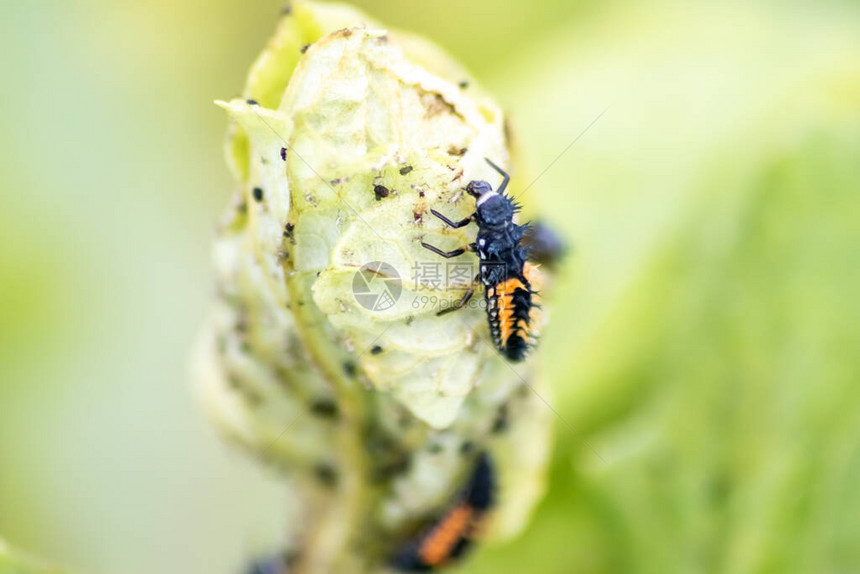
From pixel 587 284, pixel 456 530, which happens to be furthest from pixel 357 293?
pixel 587 284

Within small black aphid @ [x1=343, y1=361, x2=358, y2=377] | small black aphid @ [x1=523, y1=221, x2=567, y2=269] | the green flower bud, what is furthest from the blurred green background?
small black aphid @ [x1=343, y1=361, x2=358, y2=377]

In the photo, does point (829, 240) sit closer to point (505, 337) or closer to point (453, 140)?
point (505, 337)

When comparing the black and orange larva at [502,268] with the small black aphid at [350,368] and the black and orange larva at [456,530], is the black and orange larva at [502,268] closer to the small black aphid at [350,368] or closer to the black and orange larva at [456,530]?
the small black aphid at [350,368]

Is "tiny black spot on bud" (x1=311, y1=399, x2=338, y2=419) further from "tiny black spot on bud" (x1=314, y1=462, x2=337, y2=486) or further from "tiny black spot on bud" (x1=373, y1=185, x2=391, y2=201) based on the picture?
"tiny black spot on bud" (x1=373, y1=185, x2=391, y2=201)

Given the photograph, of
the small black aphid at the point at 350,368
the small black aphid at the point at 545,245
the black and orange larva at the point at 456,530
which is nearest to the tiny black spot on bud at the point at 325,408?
the small black aphid at the point at 350,368

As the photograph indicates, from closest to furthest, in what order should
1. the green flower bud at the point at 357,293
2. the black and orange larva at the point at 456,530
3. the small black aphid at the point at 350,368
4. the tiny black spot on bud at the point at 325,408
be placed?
the green flower bud at the point at 357,293 < the small black aphid at the point at 350,368 < the tiny black spot on bud at the point at 325,408 < the black and orange larva at the point at 456,530

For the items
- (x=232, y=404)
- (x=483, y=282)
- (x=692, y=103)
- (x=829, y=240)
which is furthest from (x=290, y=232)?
(x=692, y=103)

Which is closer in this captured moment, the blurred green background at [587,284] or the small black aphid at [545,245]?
the small black aphid at [545,245]
